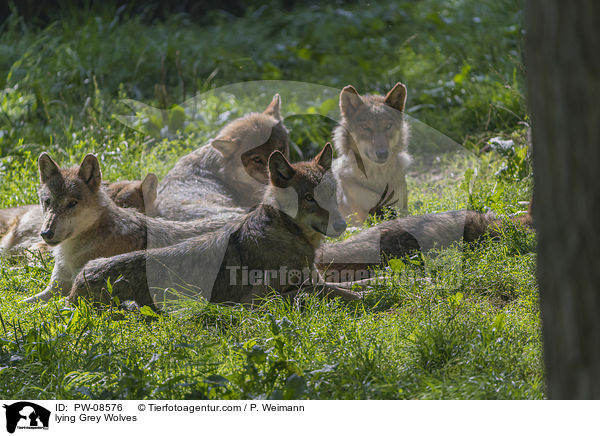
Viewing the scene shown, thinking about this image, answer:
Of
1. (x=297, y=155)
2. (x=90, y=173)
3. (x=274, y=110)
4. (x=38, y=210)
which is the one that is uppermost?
(x=274, y=110)

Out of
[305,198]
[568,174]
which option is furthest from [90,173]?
[568,174]

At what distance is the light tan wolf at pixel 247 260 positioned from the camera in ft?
17.5

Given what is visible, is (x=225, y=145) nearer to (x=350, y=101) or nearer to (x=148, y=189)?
(x=148, y=189)

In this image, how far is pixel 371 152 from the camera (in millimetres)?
7711

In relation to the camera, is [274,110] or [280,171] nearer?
[280,171]

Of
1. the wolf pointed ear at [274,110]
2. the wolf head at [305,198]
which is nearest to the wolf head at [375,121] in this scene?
the wolf pointed ear at [274,110]

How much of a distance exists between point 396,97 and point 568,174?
546 cm

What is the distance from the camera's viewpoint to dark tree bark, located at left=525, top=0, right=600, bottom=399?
7.92ft

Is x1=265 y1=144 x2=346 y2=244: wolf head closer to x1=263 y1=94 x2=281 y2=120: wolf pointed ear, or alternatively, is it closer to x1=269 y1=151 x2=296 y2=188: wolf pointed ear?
x1=269 y1=151 x2=296 y2=188: wolf pointed ear

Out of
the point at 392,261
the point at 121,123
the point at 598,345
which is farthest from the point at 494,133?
the point at 598,345

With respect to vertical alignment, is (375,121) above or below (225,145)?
above

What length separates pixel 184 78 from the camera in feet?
38.7

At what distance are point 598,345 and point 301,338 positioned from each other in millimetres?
2083
